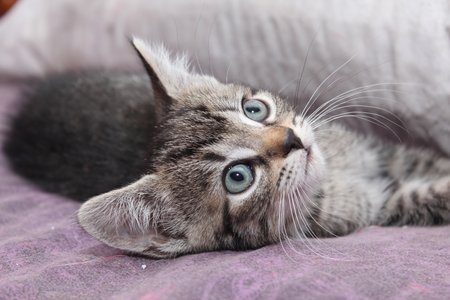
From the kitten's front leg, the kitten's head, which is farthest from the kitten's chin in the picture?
the kitten's front leg

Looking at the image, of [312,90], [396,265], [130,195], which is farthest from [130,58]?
[396,265]

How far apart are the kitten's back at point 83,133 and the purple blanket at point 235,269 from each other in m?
0.31

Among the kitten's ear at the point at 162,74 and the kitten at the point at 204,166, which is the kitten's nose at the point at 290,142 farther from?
the kitten's ear at the point at 162,74

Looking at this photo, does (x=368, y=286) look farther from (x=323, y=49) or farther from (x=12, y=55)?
(x=12, y=55)

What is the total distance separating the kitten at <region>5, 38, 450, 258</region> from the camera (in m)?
1.54

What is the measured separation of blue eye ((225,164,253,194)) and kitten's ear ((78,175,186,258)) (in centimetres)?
22

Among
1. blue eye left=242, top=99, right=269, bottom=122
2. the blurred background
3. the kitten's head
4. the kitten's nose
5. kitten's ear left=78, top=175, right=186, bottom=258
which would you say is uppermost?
the blurred background

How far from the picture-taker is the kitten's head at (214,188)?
1528 millimetres

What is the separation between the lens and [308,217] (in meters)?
1.72

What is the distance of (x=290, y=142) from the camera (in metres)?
1.54

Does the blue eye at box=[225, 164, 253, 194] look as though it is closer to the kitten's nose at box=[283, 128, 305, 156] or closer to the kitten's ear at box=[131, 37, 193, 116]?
the kitten's nose at box=[283, 128, 305, 156]

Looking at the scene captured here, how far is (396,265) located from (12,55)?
8.50 feet

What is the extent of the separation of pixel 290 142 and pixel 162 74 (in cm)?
61

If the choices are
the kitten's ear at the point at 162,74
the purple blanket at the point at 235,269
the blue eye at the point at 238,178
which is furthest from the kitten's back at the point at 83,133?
the blue eye at the point at 238,178
